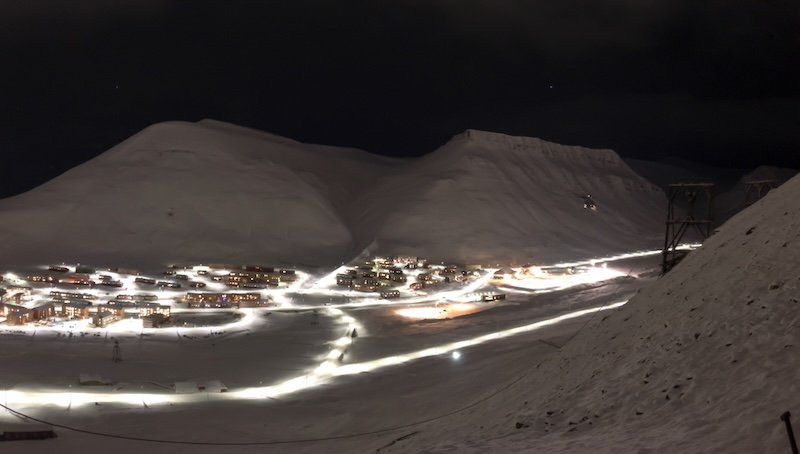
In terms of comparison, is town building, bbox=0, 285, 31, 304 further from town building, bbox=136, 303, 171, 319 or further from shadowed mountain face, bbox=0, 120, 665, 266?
shadowed mountain face, bbox=0, 120, 665, 266

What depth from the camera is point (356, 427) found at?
57.9 feet

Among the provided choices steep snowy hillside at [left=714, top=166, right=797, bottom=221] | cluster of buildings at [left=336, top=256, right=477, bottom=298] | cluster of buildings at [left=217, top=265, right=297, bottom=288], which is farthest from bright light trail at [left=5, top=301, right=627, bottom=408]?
steep snowy hillside at [left=714, top=166, right=797, bottom=221]

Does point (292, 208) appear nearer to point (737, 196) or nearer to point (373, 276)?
point (373, 276)

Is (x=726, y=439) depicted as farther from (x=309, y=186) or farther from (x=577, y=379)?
(x=309, y=186)

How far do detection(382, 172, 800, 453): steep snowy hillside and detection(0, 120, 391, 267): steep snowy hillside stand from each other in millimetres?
65836

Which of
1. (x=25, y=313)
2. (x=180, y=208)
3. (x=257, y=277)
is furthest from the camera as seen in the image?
(x=180, y=208)

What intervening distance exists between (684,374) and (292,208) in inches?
3228

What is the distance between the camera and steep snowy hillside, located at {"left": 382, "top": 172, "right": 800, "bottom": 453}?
7.99 meters

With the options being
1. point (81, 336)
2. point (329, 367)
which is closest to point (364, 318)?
point (329, 367)

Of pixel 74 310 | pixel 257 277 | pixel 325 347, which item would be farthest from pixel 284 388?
pixel 257 277

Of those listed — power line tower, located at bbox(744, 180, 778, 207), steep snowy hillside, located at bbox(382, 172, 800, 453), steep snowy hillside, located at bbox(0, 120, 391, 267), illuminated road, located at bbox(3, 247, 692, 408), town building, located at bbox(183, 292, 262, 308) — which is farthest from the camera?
steep snowy hillside, located at bbox(0, 120, 391, 267)

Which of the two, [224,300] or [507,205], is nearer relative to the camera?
[224,300]

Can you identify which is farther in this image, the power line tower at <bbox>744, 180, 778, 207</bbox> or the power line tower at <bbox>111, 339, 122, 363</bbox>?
the power line tower at <bbox>111, 339, 122, 363</bbox>

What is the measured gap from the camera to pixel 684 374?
32.5 feet
